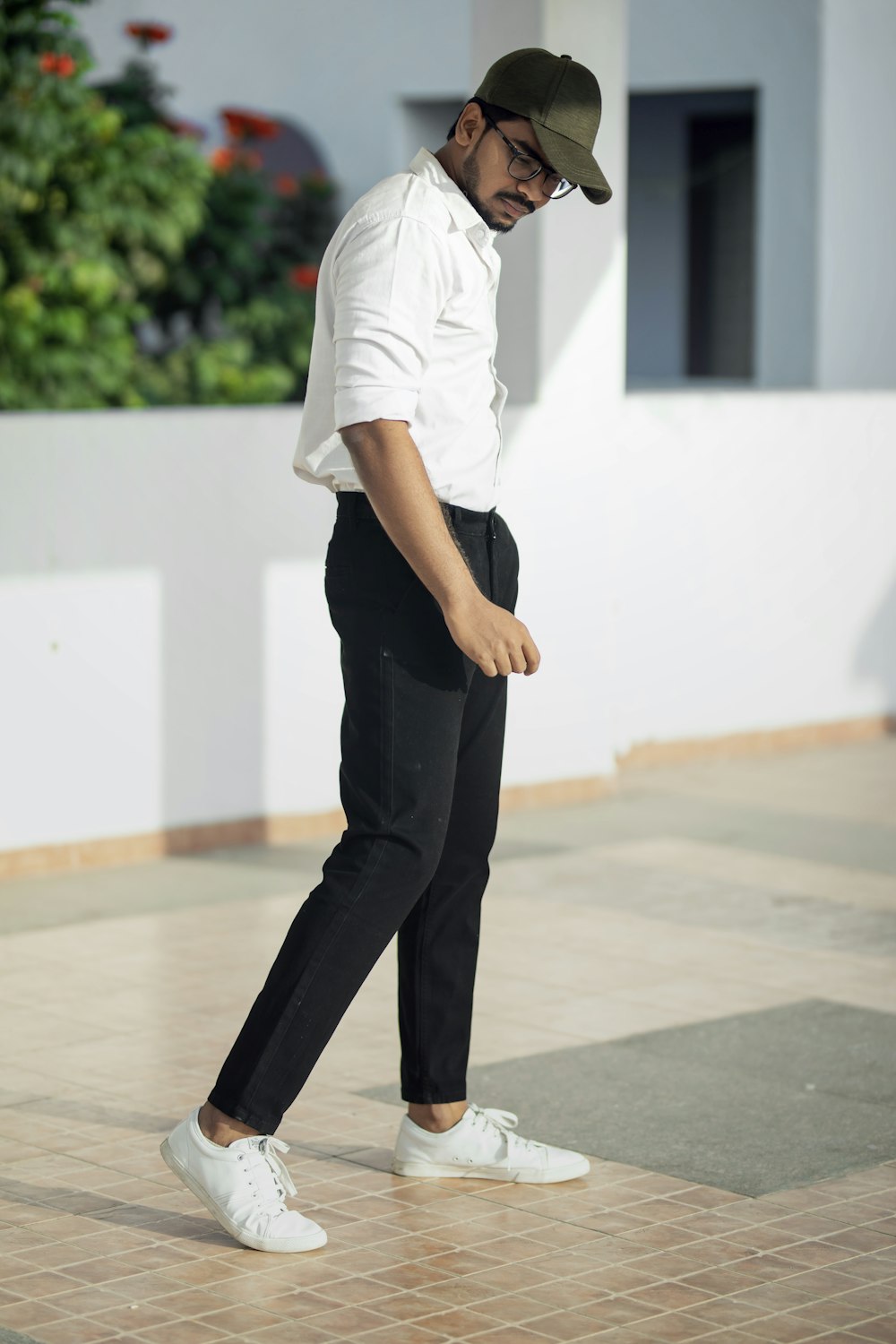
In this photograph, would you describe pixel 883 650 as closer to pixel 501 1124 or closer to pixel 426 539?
pixel 501 1124

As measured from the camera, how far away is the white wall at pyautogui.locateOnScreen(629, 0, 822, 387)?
1117cm

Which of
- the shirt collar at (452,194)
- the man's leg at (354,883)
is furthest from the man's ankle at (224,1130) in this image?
the shirt collar at (452,194)

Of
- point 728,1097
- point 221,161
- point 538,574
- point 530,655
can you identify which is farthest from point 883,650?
point 530,655

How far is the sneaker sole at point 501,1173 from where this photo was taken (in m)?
4.10

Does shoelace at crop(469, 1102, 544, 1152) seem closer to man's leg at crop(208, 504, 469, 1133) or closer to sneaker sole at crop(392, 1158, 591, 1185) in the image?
sneaker sole at crop(392, 1158, 591, 1185)

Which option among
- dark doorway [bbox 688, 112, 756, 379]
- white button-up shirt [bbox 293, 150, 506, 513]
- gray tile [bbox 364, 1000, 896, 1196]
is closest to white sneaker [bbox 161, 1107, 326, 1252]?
gray tile [bbox 364, 1000, 896, 1196]

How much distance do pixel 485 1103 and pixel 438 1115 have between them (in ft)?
1.85

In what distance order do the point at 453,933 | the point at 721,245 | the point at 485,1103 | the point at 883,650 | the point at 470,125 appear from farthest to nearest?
the point at 721,245 → the point at 883,650 → the point at 485,1103 → the point at 453,933 → the point at 470,125

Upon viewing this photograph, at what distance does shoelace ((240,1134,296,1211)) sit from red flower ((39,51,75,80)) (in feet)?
20.8

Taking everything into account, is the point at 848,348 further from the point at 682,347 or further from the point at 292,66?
the point at 292,66

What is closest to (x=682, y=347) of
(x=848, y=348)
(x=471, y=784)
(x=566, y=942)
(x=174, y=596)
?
(x=848, y=348)

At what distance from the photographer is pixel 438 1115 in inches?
160

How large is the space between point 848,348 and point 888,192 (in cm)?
76

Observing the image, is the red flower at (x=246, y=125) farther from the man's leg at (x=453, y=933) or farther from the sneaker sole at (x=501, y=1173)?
the sneaker sole at (x=501, y=1173)
